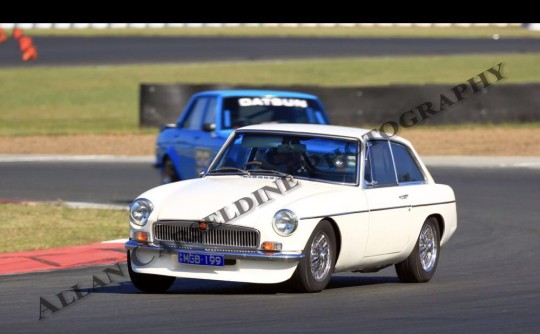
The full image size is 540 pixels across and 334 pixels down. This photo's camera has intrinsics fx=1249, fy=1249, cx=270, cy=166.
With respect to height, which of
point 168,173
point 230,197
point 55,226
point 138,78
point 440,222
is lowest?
point 138,78

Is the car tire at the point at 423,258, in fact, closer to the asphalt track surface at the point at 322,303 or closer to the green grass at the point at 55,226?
the asphalt track surface at the point at 322,303

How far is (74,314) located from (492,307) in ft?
10.3

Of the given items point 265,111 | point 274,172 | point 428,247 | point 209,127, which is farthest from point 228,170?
point 265,111

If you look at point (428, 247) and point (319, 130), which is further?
point (428, 247)

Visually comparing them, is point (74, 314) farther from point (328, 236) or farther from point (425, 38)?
point (425, 38)

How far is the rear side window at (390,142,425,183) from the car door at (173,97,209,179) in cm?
575

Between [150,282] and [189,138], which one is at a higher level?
[189,138]

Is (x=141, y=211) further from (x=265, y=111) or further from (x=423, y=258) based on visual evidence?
(x=265, y=111)

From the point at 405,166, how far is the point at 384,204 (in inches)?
36.3

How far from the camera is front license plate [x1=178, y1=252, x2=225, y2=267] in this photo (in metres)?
9.59

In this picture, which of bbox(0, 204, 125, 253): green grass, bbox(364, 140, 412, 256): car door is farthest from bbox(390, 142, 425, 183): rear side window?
bbox(0, 204, 125, 253): green grass

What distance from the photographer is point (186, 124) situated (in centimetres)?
1800

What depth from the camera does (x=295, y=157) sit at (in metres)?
10.8
